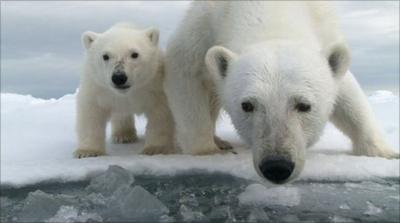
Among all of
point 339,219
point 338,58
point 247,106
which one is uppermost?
point 338,58

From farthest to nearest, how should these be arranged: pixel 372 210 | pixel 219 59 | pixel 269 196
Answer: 1. pixel 219 59
2. pixel 269 196
3. pixel 372 210

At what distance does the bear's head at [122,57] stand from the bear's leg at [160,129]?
0.28 meters

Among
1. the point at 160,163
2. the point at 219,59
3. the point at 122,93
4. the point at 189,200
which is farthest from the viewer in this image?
the point at 122,93

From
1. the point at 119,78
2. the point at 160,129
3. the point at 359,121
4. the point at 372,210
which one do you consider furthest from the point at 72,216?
the point at 359,121

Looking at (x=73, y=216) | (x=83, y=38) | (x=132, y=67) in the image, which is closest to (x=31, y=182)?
(x=73, y=216)

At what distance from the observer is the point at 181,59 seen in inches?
194

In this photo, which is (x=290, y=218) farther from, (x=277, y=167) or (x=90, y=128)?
(x=90, y=128)

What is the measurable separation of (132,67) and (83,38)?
0.72m

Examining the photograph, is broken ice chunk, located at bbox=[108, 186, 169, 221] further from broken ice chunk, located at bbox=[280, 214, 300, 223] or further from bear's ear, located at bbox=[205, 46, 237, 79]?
bear's ear, located at bbox=[205, 46, 237, 79]

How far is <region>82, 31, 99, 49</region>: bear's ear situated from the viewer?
5680 mm

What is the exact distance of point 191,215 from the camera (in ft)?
10.5

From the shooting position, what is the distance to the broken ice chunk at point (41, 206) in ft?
10.9

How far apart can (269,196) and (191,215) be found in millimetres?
641

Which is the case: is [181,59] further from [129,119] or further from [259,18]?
[129,119]
